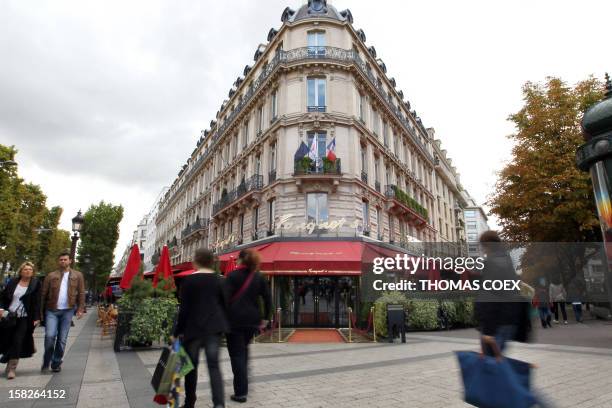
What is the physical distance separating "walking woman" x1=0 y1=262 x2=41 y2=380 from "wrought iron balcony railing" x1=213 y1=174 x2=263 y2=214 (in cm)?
1441

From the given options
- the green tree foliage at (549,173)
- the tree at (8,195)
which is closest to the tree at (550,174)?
the green tree foliage at (549,173)

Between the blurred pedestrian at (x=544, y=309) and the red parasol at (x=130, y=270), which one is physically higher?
the red parasol at (x=130, y=270)

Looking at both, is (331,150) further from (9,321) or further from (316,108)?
(9,321)

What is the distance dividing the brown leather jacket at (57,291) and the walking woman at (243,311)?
139 inches

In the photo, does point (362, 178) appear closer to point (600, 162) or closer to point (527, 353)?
point (527, 353)

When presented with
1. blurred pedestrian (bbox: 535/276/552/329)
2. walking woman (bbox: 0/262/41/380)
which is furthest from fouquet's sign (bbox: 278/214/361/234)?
walking woman (bbox: 0/262/41/380)

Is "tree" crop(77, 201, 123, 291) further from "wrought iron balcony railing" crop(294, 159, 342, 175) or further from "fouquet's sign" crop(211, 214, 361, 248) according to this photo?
"wrought iron balcony railing" crop(294, 159, 342, 175)

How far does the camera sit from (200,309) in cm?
378

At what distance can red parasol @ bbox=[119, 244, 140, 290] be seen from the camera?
960 cm

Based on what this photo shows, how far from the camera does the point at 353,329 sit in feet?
46.2

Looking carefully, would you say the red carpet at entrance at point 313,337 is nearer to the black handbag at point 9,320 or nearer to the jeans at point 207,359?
the black handbag at point 9,320

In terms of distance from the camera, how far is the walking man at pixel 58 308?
6.09m

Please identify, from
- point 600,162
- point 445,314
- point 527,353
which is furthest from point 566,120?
point 600,162

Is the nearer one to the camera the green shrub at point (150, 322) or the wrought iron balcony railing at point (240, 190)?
the green shrub at point (150, 322)
